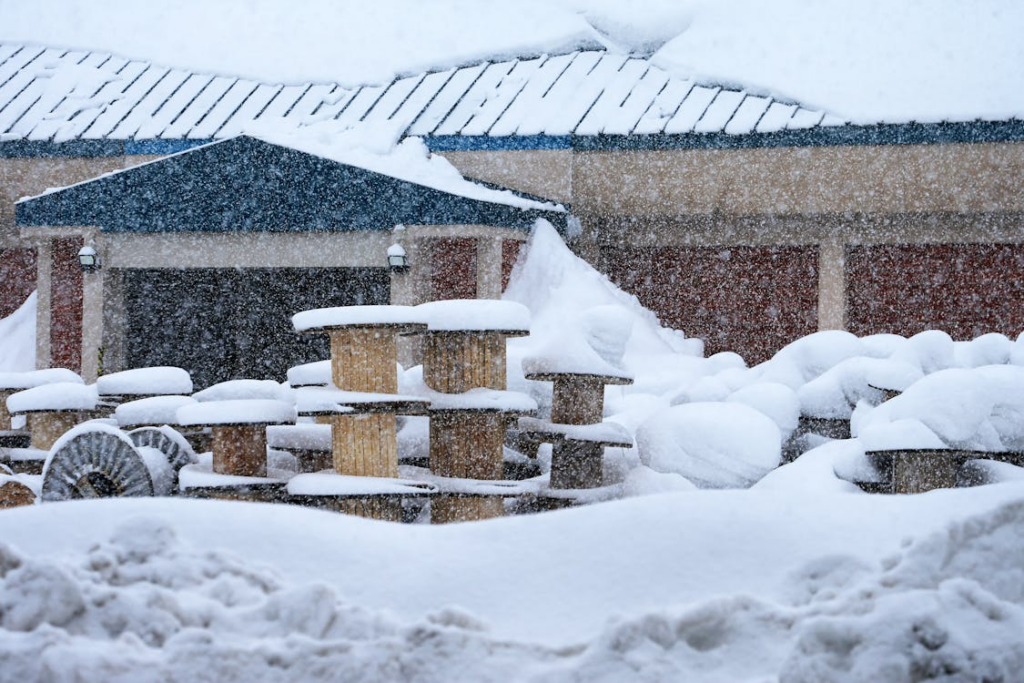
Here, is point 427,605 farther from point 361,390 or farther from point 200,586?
point 361,390

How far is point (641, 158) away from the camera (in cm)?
1581

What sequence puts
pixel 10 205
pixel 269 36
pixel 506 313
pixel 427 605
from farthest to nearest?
pixel 269 36, pixel 10 205, pixel 506 313, pixel 427 605

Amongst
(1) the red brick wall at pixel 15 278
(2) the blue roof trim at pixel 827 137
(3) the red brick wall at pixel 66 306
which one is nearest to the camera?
(2) the blue roof trim at pixel 827 137

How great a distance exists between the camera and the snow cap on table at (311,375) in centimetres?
696

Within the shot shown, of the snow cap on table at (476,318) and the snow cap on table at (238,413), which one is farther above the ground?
the snow cap on table at (476,318)

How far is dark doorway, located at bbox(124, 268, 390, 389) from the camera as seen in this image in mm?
16031

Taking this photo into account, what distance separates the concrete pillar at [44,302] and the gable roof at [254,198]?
3.24 ft

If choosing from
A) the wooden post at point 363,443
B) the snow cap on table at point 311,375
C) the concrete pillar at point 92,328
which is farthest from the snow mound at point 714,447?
the concrete pillar at point 92,328

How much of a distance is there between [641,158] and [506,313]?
10.5m

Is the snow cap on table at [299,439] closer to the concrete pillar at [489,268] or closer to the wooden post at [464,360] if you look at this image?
the wooden post at [464,360]

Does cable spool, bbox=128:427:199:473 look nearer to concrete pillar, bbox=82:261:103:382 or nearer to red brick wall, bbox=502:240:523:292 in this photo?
red brick wall, bbox=502:240:523:292

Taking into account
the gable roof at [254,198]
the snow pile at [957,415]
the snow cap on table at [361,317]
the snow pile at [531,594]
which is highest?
the gable roof at [254,198]

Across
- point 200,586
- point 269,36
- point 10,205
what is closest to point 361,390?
point 200,586

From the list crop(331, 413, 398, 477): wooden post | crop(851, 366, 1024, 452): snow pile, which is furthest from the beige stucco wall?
Answer: crop(331, 413, 398, 477): wooden post
